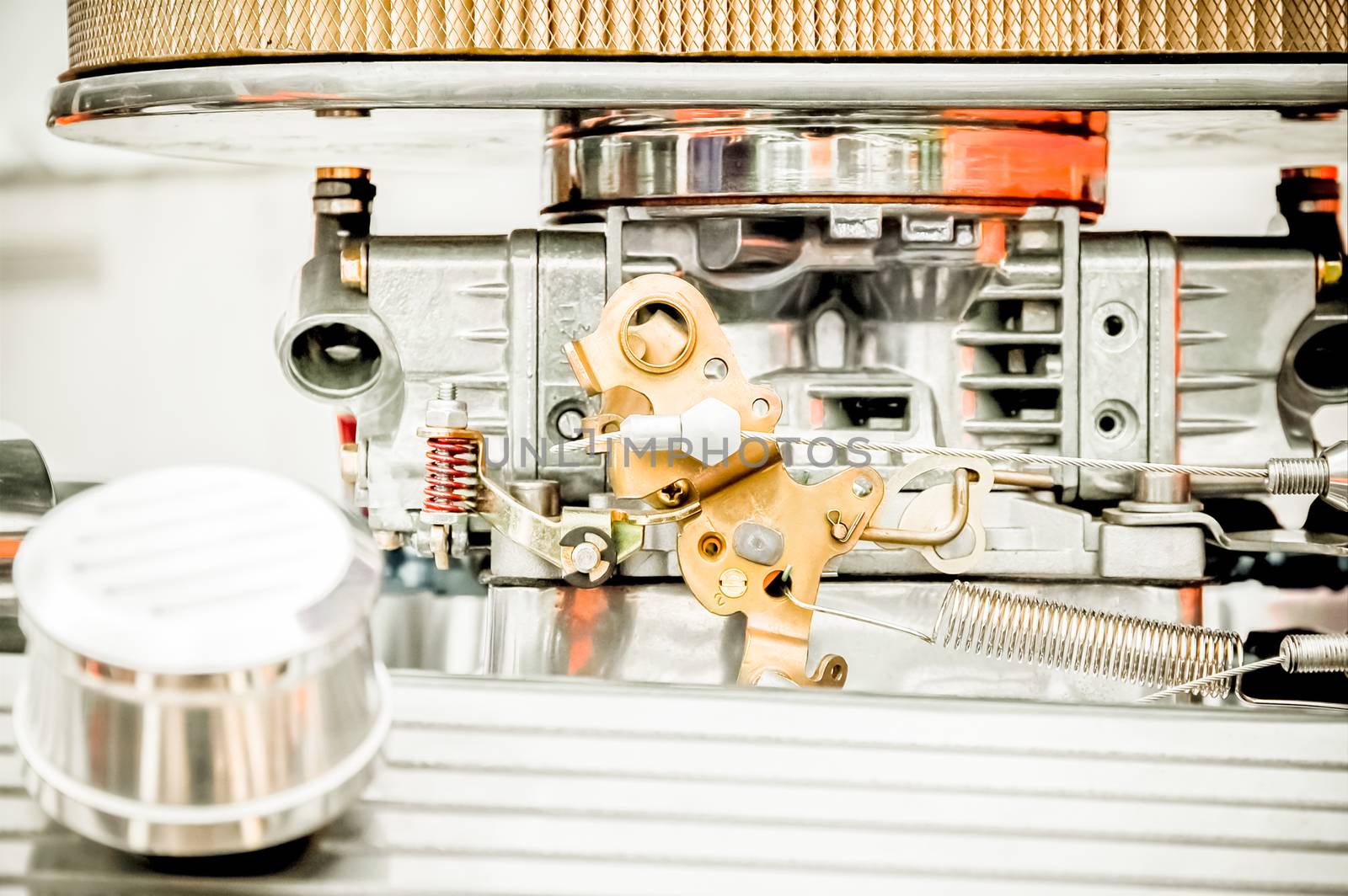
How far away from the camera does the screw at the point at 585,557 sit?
0.67m

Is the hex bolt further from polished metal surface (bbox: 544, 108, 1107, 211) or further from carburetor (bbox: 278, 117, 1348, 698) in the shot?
polished metal surface (bbox: 544, 108, 1107, 211)

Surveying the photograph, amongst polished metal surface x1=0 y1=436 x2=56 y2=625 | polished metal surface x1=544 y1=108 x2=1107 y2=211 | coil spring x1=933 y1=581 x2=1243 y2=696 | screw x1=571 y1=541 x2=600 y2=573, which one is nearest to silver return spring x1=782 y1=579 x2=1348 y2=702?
coil spring x1=933 y1=581 x2=1243 y2=696

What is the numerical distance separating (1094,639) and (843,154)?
0.33 meters

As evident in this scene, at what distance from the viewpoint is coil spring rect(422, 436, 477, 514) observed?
663mm

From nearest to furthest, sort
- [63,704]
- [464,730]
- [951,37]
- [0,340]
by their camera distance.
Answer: [63,704], [464,730], [951,37], [0,340]

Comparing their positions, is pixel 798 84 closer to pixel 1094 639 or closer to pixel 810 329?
pixel 810 329

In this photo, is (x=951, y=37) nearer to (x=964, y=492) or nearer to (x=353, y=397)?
(x=964, y=492)

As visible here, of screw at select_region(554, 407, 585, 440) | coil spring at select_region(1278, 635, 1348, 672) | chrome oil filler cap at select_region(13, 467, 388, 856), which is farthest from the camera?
screw at select_region(554, 407, 585, 440)

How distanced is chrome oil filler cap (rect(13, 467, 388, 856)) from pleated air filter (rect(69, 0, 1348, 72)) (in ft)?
1.10

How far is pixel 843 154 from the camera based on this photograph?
27.4 inches

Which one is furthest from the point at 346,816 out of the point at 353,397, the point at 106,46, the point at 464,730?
the point at 106,46

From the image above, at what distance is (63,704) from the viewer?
417 millimetres

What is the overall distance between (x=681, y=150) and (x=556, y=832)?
16.8 inches

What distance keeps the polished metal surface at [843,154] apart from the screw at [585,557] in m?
0.24
